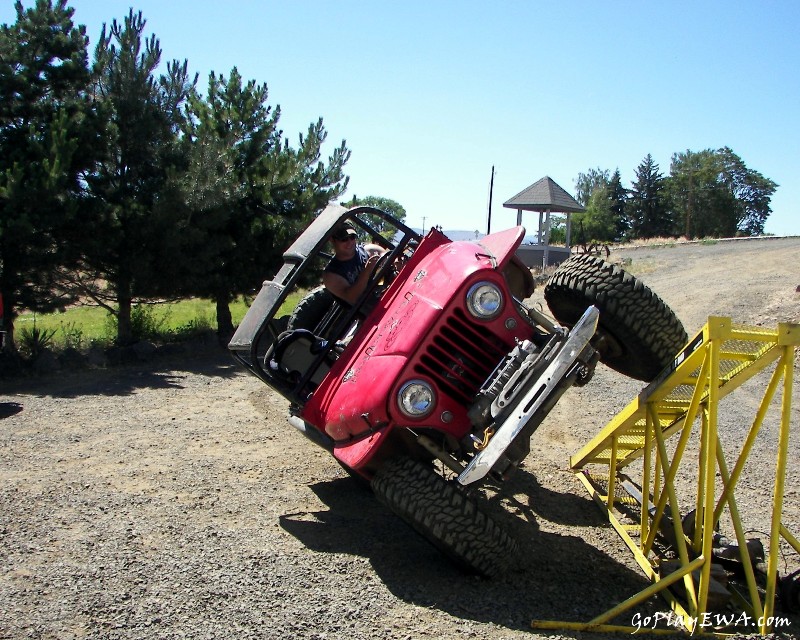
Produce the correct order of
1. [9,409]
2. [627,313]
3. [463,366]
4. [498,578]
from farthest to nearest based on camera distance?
[9,409] < [627,313] < [463,366] < [498,578]

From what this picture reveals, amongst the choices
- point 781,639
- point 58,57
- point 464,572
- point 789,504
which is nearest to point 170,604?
point 464,572

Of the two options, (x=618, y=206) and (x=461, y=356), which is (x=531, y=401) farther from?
(x=618, y=206)

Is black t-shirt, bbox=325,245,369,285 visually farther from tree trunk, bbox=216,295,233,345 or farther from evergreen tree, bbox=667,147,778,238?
evergreen tree, bbox=667,147,778,238

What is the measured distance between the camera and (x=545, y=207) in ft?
85.0

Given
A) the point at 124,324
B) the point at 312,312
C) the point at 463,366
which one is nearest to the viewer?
the point at 463,366

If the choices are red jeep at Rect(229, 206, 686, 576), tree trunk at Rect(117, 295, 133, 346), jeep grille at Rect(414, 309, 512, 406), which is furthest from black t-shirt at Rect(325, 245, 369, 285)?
tree trunk at Rect(117, 295, 133, 346)

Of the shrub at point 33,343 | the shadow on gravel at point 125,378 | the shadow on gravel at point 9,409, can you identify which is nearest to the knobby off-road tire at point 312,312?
the shadow on gravel at point 9,409

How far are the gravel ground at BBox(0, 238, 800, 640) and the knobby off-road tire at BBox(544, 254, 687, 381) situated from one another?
4.39 ft

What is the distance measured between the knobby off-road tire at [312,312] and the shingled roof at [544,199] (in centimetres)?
1984

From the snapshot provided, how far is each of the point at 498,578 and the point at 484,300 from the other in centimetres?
166

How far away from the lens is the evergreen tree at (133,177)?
11375 mm

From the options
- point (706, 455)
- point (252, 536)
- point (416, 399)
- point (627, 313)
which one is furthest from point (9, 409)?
Result: point (706, 455)

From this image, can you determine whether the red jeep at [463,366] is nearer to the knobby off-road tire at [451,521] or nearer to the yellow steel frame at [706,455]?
the knobby off-road tire at [451,521]

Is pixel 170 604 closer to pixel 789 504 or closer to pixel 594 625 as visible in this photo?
pixel 594 625
